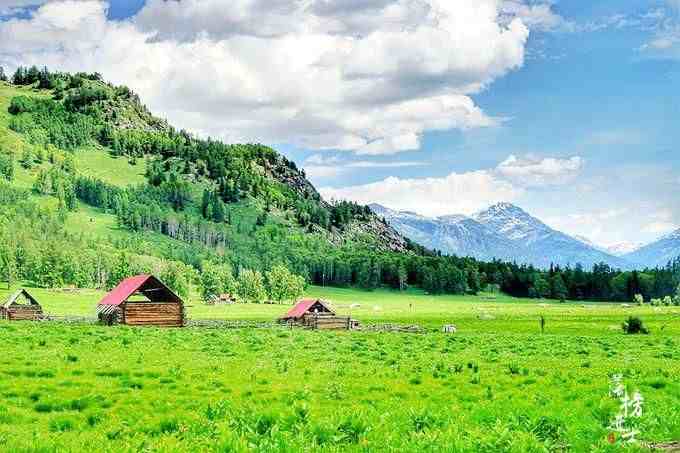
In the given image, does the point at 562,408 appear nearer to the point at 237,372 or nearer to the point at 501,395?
the point at 501,395

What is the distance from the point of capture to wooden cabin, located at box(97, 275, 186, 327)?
7256 cm

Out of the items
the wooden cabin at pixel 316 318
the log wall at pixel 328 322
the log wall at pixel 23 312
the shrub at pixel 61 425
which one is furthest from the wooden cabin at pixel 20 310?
the shrub at pixel 61 425

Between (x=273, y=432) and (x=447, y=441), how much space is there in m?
3.08

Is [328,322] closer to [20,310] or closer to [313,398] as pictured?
[20,310]

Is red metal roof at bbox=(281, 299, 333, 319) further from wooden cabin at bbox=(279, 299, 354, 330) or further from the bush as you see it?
the bush

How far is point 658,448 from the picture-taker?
1077 centimetres

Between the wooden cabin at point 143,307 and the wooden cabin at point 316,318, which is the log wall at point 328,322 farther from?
the wooden cabin at point 143,307

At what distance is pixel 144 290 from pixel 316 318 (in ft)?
68.1

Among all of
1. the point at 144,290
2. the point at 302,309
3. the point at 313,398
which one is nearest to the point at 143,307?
the point at 144,290

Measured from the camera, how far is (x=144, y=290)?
249ft

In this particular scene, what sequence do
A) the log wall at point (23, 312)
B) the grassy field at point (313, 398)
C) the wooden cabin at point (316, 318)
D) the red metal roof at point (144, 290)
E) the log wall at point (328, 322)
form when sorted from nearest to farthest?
the grassy field at point (313, 398)
the red metal roof at point (144, 290)
the log wall at point (328, 322)
the wooden cabin at point (316, 318)
the log wall at point (23, 312)

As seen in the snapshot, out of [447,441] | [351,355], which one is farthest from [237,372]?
[447,441]

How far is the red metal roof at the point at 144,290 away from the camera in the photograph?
73.0 metres

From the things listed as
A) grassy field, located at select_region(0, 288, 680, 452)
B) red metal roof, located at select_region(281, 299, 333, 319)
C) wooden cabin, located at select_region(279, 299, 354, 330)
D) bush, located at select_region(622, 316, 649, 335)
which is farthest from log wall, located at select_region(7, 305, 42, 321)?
bush, located at select_region(622, 316, 649, 335)
